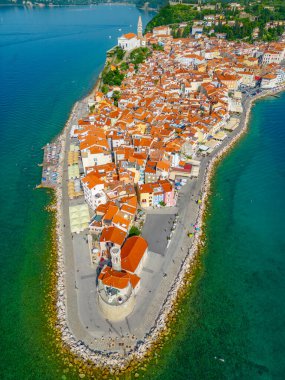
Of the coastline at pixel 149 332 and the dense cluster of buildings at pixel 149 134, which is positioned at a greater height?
the dense cluster of buildings at pixel 149 134

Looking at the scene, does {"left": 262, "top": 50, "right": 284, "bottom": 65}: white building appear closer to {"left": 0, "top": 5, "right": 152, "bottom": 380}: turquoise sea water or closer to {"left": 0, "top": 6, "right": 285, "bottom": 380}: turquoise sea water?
{"left": 0, "top": 6, "right": 285, "bottom": 380}: turquoise sea water

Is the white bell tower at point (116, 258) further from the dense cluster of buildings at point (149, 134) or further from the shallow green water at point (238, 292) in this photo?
the shallow green water at point (238, 292)

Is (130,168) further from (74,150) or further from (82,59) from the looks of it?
(82,59)

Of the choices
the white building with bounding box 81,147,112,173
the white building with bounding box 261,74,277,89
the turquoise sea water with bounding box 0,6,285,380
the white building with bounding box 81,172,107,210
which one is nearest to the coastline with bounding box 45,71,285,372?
the turquoise sea water with bounding box 0,6,285,380

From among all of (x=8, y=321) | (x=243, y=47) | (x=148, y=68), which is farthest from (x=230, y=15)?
(x=8, y=321)

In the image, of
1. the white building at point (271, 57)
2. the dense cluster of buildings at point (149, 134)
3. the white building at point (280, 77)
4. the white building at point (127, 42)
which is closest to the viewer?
the dense cluster of buildings at point (149, 134)

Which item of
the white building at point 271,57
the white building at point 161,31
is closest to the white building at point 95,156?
the white building at point 271,57
